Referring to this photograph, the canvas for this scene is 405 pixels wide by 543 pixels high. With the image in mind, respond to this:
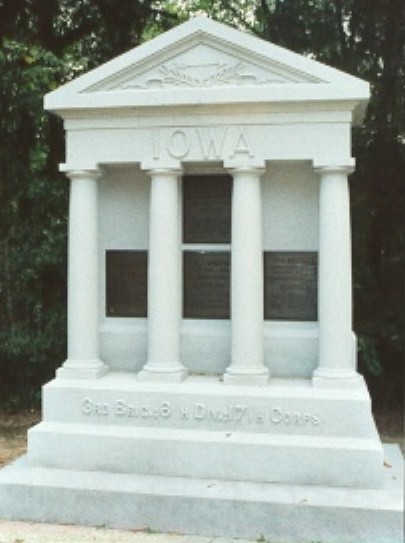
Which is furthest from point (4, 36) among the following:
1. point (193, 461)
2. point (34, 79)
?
point (193, 461)

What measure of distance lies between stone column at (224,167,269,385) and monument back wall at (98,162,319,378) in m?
0.47

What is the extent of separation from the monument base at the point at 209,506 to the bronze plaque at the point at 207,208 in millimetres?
2932

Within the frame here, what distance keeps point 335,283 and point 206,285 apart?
5.47ft

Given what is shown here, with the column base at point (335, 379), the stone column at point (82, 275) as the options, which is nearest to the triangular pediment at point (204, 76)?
the stone column at point (82, 275)

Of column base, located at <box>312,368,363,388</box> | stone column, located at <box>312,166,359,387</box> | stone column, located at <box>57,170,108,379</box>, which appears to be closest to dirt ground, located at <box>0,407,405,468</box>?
stone column, located at <box>57,170,108,379</box>

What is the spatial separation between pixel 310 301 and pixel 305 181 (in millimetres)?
1458

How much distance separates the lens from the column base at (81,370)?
321 inches

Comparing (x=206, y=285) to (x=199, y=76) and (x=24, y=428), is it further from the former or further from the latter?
(x=24, y=428)

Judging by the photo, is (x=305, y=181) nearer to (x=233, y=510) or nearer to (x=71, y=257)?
(x=71, y=257)

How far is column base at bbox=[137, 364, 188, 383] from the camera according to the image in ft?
26.0

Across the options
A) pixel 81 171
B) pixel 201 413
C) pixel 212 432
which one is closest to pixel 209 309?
pixel 201 413

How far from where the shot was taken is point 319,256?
7.78m

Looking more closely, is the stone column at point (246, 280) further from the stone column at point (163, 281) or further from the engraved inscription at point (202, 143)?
the stone column at point (163, 281)

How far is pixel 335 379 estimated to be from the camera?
760cm
